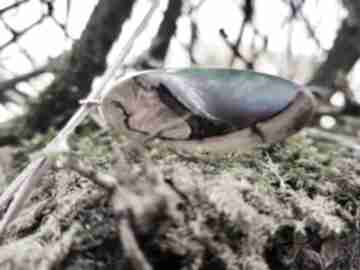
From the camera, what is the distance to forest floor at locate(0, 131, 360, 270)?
0.39 meters

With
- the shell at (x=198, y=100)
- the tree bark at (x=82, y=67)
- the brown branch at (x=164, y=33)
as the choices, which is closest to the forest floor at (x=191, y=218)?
the shell at (x=198, y=100)

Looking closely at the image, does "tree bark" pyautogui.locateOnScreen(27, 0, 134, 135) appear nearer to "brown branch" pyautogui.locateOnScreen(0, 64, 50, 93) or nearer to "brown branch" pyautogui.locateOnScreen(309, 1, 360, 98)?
"brown branch" pyautogui.locateOnScreen(0, 64, 50, 93)

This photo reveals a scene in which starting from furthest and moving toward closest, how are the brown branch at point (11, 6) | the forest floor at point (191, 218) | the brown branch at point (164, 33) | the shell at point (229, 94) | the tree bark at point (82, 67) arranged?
the brown branch at point (164, 33)
the brown branch at point (11, 6)
the tree bark at point (82, 67)
the shell at point (229, 94)
the forest floor at point (191, 218)

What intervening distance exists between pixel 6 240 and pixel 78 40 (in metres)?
0.70

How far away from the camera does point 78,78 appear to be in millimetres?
1077

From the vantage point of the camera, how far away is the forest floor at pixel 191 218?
391mm

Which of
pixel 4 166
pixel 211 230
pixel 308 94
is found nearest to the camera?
pixel 211 230

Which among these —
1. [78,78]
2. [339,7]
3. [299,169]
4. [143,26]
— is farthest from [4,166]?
[339,7]

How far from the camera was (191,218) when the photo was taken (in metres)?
0.43

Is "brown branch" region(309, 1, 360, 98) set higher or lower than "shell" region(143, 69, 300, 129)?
lower

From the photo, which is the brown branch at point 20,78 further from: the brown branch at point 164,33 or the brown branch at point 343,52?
the brown branch at point 343,52

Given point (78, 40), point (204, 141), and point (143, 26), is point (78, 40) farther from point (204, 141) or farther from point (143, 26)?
point (204, 141)

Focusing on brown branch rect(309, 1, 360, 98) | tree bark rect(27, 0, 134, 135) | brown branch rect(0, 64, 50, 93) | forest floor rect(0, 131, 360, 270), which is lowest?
brown branch rect(309, 1, 360, 98)

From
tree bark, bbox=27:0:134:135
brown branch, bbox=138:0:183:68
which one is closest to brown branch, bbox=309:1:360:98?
brown branch, bbox=138:0:183:68
